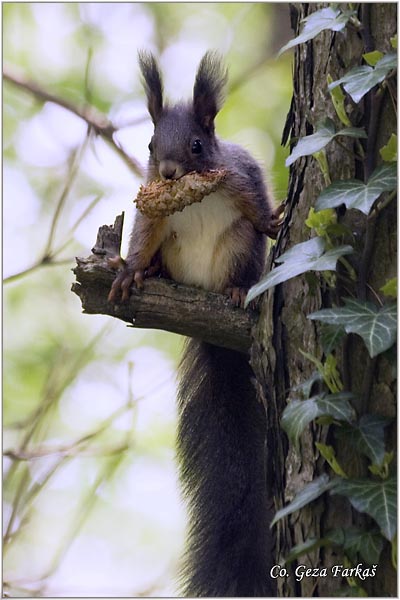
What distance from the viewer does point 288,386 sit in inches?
64.8

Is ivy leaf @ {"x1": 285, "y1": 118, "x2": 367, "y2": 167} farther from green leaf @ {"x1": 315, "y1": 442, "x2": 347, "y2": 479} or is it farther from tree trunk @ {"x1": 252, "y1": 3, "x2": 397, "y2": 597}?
green leaf @ {"x1": 315, "y1": 442, "x2": 347, "y2": 479}

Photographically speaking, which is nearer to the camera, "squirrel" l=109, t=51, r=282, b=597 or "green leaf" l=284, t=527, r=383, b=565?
"green leaf" l=284, t=527, r=383, b=565

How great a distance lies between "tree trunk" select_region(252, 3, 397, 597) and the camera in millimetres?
1462

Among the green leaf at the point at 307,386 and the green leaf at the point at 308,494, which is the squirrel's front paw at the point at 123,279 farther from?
the green leaf at the point at 308,494

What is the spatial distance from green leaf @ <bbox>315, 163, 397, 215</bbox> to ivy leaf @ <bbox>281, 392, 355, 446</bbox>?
331 millimetres

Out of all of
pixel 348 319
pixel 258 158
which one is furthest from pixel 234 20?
pixel 348 319

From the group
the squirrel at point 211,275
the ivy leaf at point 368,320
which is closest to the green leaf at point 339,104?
the ivy leaf at point 368,320

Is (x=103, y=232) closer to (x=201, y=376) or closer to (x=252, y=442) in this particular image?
(x=201, y=376)

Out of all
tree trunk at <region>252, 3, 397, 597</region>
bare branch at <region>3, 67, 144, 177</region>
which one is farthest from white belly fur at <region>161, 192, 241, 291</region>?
bare branch at <region>3, 67, 144, 177</region>

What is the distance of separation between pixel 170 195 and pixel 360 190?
66 centimetres

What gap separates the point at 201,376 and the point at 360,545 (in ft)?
3.12

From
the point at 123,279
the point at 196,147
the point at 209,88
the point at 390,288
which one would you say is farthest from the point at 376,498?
the point at 209,88

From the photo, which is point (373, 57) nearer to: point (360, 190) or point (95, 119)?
point (360, 190)

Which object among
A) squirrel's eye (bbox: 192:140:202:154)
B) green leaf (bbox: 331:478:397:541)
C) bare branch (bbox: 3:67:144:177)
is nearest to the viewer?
green leaf (bbox: 331:478:397:541)
